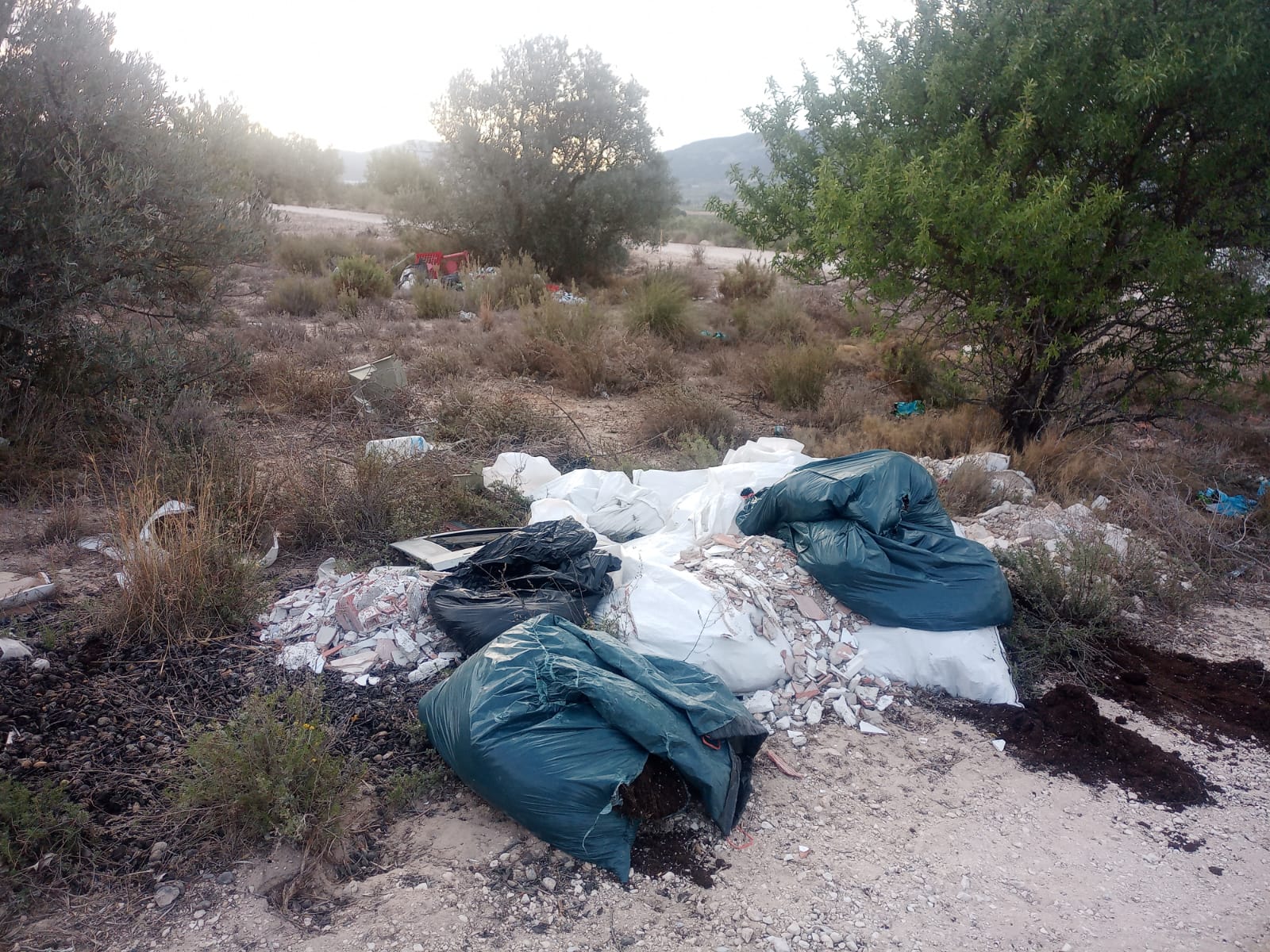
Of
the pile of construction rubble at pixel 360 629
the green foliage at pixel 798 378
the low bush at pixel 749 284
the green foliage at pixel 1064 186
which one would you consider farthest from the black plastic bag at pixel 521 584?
the low bush at pixel 749 284

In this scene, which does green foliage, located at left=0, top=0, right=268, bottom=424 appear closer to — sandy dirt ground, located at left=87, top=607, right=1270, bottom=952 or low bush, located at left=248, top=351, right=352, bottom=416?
low bush, located at left=248, top=351, right=352, bottom=416

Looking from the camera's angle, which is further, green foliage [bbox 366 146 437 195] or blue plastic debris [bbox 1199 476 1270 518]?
green foliage [bbox 366 146 437 195]

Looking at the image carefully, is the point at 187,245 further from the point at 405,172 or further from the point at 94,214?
the point at 405,172

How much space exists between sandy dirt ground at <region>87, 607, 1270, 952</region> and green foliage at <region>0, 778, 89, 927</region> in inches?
11.2

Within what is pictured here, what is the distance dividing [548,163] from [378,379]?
8.52 meters

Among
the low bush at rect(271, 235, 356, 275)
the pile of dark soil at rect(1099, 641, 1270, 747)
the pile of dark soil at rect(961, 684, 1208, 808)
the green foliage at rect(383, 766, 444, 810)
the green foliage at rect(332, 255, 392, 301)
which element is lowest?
the pile of dark soil at rect(1099, 641, 1270, 747)

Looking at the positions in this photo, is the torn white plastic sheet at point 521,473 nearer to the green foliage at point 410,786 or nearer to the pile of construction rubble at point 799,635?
the pile of construction rubble at point 799,635

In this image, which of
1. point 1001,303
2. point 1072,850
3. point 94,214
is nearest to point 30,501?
point 94,214

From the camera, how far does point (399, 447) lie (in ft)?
16.4

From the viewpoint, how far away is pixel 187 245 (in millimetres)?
5473

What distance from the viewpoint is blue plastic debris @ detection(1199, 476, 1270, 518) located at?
199 inches

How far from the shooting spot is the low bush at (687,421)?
6086 millimetres

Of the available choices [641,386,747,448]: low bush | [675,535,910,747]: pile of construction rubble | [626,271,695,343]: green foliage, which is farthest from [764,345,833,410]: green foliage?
[675,535,910,747]: pile of construction rubble

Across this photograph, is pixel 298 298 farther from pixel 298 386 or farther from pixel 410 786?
pixel 410 786
